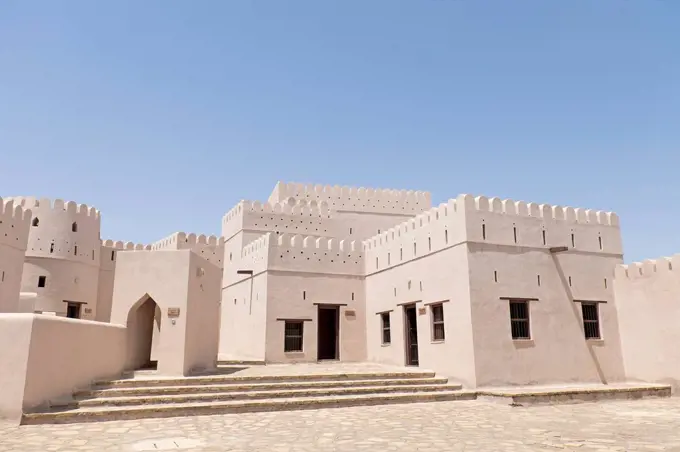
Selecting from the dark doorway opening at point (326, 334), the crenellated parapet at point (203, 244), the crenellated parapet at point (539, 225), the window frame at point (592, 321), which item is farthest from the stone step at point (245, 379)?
the crenellated parapet at point (203, 244)

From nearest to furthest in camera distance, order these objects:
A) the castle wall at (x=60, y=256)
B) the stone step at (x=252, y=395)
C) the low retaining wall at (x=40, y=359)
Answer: the low retaining wall at (x=40, y=359)
the stone step at (x=252, y=395)
the castle wall at (x=60, y=256)

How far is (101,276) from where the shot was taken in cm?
2427

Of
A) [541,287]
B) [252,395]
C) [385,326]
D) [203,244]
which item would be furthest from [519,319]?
[203,244]

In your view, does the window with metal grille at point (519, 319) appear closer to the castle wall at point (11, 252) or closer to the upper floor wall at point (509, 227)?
the upper floor wall at point (509, 227)

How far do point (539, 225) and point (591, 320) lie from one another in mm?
3207

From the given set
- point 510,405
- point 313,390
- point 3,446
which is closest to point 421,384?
point 510,405

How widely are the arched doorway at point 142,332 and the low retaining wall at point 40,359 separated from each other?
1923mm

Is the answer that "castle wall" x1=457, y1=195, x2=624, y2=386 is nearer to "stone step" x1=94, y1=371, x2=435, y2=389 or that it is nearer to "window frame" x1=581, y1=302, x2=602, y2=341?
"window frame" x1=581, y1=302, x2=602, y2=341

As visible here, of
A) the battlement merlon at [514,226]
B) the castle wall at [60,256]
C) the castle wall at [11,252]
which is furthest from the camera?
the castle wall at [60,256]

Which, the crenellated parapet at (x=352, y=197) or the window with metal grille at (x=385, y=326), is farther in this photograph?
the crenellated parapet at (x=352, y=197)

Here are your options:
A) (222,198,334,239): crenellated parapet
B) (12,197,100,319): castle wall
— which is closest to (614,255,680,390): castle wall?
(222,198,334,239): crenellated parapet

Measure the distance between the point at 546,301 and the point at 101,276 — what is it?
66.6ft

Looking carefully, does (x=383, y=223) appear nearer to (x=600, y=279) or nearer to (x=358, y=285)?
(x=358, y=285)

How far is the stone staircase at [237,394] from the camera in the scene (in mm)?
9047
